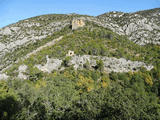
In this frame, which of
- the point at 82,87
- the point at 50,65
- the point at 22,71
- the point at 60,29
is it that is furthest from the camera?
the point at 60,29

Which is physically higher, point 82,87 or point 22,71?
point 22,71

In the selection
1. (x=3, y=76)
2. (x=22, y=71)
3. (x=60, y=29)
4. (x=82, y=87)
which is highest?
(x=60, y=29)

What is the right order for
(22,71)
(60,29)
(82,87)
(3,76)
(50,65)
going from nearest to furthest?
(82,87), (3,76), (22,71), (50,65), (60,29)

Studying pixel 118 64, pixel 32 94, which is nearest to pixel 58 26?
pixel 118 64

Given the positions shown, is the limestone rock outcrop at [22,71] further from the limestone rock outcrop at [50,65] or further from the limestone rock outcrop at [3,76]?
the limestone rock outcrop at [50,65]

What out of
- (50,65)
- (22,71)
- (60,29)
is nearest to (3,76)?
(22,71)

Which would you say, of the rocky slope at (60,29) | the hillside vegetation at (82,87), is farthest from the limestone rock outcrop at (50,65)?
the rocky slope at (60,29)

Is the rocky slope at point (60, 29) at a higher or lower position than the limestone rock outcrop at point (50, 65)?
higher

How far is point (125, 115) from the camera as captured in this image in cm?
1034

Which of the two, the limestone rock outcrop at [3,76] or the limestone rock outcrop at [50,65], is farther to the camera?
the limestone rock outcrop at [50,65]

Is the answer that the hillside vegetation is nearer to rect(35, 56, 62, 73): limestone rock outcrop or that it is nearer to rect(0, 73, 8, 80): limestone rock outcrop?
rect(35, 56, 62, 73): limestone rock outcrop

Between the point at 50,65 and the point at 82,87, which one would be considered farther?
the point at 50,65

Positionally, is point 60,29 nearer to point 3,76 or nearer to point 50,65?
point 50,65

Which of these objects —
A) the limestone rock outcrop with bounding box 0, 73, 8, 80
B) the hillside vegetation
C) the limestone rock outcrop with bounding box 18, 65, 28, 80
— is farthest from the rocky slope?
the limestone rock outcrop with bounding box 0, 73, 8, 80
